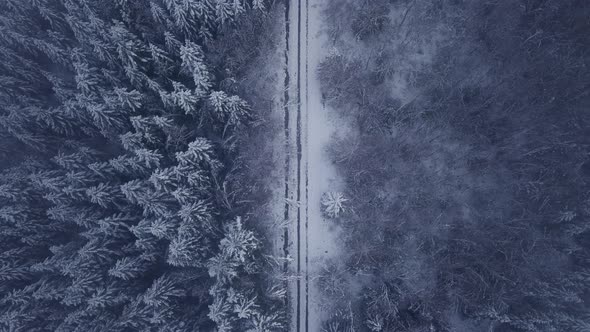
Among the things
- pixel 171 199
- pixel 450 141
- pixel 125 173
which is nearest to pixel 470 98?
pixel 450 141

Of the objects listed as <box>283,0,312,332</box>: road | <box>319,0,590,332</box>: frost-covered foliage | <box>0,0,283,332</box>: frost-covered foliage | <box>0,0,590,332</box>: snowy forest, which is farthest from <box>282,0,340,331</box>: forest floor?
<box>0,0,283,332</box>: frost-covered foliage

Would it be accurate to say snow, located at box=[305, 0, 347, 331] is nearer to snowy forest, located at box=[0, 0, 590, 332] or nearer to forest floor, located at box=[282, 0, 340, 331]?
forest floor, located at box=[282, 0, 340, 331]

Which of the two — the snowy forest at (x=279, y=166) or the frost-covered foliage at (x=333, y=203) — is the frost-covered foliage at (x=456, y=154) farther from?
the frost-covered foliage at (x=333, y=203)

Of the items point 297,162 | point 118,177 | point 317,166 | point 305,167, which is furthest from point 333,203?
point 118,177

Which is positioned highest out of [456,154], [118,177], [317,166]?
[118,177]

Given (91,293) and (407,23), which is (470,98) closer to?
(407,23)

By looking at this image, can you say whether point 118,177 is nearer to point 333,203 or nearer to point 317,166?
point 317,166

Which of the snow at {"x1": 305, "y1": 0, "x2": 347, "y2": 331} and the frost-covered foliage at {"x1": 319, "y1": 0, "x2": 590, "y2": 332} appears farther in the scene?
the snow at {"x1": 305, "y1": 0, "x2": 347, "y2": 331}
